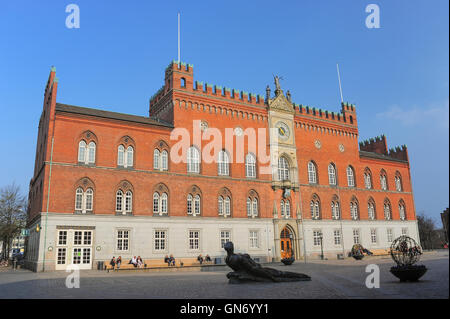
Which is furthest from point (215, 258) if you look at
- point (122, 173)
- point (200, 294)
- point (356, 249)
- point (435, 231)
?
point (435, 231)

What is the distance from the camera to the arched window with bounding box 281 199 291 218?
156ft

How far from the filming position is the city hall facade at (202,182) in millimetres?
35250

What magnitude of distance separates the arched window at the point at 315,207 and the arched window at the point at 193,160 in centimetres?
1741

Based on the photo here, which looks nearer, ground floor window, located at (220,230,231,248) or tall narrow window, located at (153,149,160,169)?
tall narrow window, located at (153,149,160,169)

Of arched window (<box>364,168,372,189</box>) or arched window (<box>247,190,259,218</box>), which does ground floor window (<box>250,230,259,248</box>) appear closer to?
arched window (<box>247,190,259,218</box>)

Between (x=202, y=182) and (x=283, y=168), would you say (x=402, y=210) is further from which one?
(x=202, y=182)

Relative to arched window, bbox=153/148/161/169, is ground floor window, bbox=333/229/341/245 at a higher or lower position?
lower

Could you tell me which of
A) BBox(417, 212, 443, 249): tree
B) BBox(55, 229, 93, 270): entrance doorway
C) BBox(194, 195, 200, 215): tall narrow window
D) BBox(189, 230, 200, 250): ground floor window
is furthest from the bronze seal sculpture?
BBox(417, 212, 443, 249): tree

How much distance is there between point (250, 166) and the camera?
46.5 m

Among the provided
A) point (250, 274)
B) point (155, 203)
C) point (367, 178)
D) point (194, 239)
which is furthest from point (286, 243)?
point (250, 274)

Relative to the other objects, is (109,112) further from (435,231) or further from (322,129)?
(435,231)

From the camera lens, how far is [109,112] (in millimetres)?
41281

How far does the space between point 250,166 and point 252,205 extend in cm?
484

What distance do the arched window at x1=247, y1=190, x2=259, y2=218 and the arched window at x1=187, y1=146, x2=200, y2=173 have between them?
299 inches
